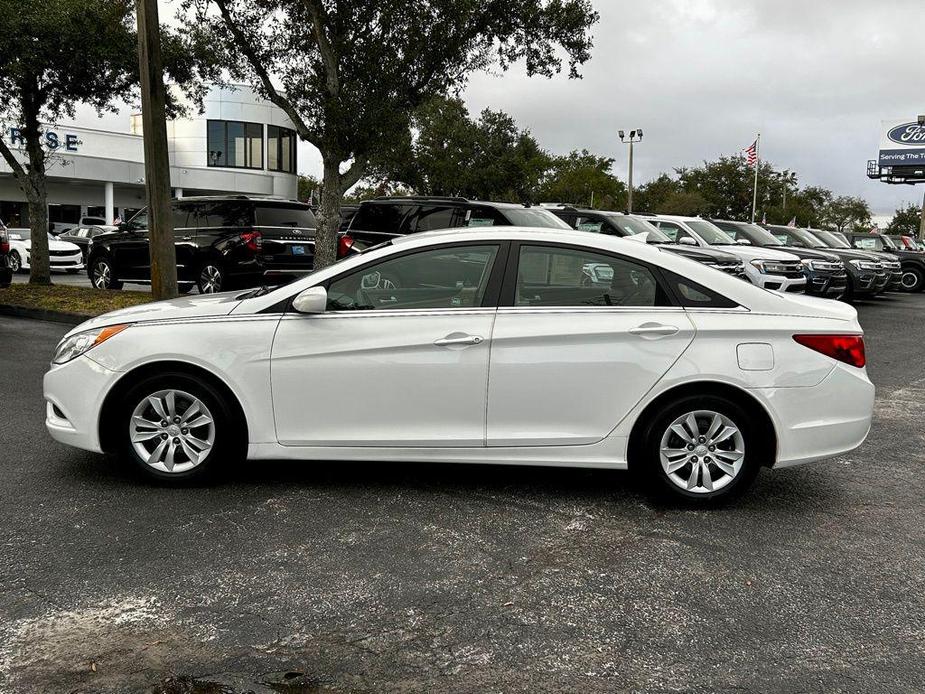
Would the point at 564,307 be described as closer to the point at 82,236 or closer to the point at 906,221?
the point at 82,236

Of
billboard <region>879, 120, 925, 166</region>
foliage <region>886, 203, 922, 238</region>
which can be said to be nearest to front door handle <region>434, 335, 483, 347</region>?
billboard <region>879, 120, 925, 166</region>

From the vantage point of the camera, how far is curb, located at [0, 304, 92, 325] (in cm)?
1372

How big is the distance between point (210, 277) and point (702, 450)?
37.8 ft

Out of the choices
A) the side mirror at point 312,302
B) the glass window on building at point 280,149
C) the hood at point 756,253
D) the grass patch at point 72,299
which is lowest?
the grass patch at point 72,299

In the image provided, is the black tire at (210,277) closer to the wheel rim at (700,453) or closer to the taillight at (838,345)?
the wheel rim at (700,453)

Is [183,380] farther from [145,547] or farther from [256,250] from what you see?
[256,250]

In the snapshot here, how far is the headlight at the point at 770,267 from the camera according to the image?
17.4 m

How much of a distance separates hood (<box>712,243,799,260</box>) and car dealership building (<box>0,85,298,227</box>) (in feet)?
111

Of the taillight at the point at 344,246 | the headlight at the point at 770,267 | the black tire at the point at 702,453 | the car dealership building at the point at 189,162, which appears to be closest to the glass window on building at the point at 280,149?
the car dealership building at the point at 189,162

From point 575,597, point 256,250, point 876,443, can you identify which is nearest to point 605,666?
point 575,597

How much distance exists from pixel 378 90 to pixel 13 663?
12.8 metres

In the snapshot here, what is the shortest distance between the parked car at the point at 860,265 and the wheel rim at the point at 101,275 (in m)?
16.0

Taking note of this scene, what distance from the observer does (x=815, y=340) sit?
5027mm

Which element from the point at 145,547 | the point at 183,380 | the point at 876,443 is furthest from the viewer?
the point at 876,443
